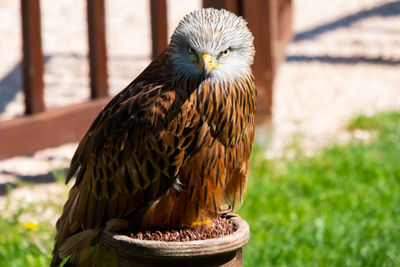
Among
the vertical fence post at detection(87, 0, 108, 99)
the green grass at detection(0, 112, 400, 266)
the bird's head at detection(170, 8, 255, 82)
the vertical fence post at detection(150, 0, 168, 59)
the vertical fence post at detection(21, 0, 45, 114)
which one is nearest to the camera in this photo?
the bird's head at detection(170, 8, 255, 82)

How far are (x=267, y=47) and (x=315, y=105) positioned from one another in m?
1.85

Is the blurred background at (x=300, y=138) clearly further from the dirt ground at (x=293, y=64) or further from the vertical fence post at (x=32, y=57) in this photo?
the vertical fence post at (x=32, y=57)

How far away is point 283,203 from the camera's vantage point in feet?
16.5

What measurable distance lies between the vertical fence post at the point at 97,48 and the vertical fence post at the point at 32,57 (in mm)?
534

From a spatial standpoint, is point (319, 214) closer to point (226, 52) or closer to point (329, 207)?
point (329, 207)

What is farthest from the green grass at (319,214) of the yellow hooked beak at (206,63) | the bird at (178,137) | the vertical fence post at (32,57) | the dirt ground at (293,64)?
the yellow hooked beak at (206,63)

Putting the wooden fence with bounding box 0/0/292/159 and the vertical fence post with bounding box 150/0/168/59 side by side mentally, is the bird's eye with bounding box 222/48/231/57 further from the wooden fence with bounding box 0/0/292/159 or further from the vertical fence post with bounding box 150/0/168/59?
the vertical fence post with bounding box 150/0/168/59

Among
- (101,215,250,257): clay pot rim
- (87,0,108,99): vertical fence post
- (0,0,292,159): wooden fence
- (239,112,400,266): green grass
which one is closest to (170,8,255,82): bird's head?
(101,215,250,257): clay pot rim

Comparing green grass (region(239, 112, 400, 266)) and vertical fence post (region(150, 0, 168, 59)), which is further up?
vertical fence post (region(150, 0, 168, 59))

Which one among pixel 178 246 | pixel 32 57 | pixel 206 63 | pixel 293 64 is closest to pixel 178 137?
pixel 206 63

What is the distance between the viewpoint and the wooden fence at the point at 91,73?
4934 mm

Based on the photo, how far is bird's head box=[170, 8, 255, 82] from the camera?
2.42 meters

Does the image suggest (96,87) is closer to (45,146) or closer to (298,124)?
(45,146)

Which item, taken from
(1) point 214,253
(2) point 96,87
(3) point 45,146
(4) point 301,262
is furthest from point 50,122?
(1) point 214,253
